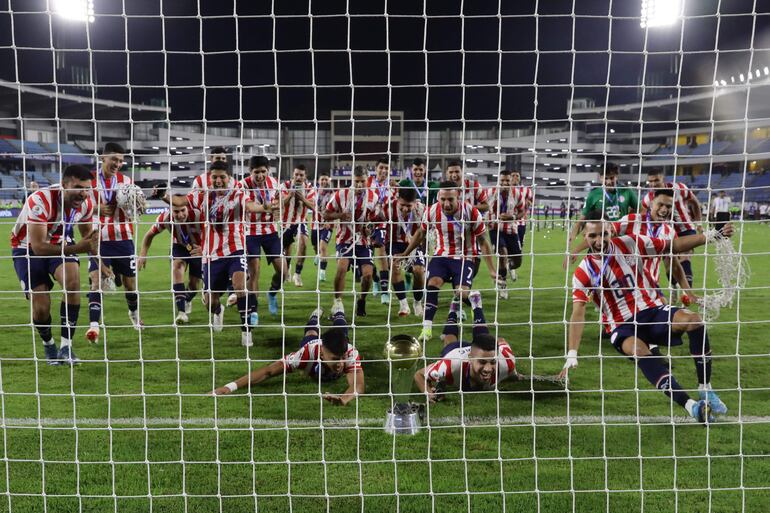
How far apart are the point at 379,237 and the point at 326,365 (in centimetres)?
410

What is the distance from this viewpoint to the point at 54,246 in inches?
209

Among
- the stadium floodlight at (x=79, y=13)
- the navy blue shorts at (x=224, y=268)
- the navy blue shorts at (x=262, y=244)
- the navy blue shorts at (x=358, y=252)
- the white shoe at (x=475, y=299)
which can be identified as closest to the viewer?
the stadium floodlight at (x=79, y=13)

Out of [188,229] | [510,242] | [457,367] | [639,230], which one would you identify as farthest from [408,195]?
[510,242]

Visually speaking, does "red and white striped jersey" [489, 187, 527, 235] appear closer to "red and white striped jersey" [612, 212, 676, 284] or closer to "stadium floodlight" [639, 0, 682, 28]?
"stadium floodlight" [639, 0, 682, 28]

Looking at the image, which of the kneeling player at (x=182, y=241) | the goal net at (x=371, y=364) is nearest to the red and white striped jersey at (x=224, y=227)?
the goal net at (x=371, y=364)

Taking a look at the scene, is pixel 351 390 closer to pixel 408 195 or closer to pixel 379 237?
pixel 408 195

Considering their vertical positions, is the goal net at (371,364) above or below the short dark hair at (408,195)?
below

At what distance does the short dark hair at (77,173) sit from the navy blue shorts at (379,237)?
453 centimetres

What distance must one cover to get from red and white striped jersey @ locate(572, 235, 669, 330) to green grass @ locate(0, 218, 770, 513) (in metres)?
0.65

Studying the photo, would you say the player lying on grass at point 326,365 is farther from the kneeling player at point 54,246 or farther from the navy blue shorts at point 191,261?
the navy blue shorts at point 191,261

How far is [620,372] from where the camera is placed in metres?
6.07

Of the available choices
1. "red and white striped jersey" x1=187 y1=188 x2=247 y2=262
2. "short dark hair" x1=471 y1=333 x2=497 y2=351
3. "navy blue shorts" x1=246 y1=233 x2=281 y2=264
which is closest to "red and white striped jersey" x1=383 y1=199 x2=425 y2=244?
"navy blue shorts" x1=246 y1=233 x2=281 y2=264

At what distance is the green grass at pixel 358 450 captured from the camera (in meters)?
3.59

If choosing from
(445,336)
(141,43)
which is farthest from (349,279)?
(141,43)
